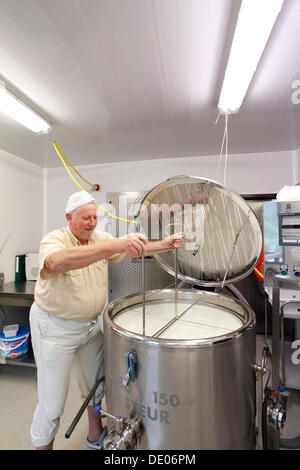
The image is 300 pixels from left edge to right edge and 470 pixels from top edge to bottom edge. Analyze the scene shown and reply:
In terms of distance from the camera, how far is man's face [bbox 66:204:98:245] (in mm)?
1352

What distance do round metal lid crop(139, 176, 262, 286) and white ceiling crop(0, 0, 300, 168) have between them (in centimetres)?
66

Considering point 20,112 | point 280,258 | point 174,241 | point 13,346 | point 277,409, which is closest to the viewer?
point 277,409

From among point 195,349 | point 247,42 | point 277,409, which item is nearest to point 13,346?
point 195,349

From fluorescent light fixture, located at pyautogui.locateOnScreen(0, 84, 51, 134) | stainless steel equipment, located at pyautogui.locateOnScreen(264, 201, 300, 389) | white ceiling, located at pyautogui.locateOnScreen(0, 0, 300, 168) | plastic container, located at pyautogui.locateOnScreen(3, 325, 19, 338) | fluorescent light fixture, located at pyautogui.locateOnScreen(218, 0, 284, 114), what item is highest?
white ceiling, located at pyautogui.locateOnScreen(0, 0, 300, 168)

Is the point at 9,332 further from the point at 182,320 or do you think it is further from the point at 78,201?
the point at 182,320

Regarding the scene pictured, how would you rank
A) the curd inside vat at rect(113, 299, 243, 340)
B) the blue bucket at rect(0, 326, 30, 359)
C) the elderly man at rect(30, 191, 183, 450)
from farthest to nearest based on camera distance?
the blue bucket at rect(0, 326, 30, 359)
the elderly man at rect(30, 191, 183, 450)
the curd inside vat at rect(113, 299, 243, 340)

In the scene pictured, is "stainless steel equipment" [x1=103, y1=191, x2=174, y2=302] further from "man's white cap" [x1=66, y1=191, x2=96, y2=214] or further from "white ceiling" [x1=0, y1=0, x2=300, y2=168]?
"man's white cap" [x1=66, y1=191, x2=96, y2=214]

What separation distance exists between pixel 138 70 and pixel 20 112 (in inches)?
36.7

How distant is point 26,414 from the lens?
5.89ft

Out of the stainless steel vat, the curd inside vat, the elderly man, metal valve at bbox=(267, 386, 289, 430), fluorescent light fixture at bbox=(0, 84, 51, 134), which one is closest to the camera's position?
the stainless steel vat

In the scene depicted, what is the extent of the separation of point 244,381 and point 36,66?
180 cm

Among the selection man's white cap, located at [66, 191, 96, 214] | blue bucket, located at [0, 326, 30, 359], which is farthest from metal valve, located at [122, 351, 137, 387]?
blue bucket, located at [0, 326, 30, 359]
